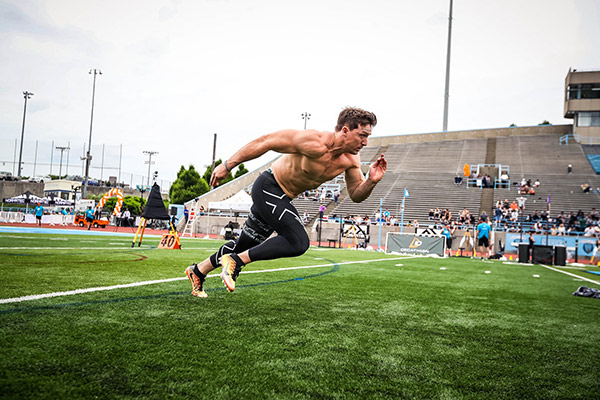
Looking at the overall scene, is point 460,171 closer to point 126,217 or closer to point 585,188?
point 585,188

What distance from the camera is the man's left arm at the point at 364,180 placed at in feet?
13.6

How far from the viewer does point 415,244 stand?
64.2 feet

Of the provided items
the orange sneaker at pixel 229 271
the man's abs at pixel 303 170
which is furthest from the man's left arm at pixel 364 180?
the orange sneaker at pixel 229 271

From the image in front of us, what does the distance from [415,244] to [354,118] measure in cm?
1661

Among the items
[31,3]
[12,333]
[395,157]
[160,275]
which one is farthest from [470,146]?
[12,333]

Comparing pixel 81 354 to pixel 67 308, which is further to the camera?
pixel 67 308

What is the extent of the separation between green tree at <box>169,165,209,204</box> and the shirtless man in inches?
2131

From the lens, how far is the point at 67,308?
3262 mm

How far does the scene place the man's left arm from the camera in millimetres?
4160

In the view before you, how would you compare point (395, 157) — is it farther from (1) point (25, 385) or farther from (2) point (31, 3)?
(1) point (25, 385)

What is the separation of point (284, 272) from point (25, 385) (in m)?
5.73

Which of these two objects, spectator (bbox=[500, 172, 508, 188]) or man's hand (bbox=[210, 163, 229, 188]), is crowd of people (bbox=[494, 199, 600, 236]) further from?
man's hand (bbox=[210, 163, 229, 188])

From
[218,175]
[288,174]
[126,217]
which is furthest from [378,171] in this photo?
[126,217]

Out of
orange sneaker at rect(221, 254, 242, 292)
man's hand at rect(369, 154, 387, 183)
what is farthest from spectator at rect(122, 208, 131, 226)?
man's hand at rect(369, 154, 387, 183)
